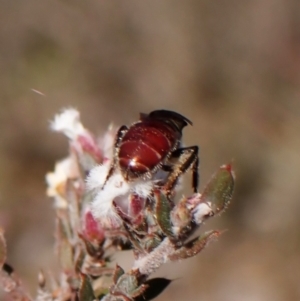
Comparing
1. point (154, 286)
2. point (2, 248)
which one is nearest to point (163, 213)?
point (154, 286)

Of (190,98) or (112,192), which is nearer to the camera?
(112,192)

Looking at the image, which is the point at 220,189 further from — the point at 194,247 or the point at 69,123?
the point at 69,123

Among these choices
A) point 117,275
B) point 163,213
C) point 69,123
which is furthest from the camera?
point 69,123

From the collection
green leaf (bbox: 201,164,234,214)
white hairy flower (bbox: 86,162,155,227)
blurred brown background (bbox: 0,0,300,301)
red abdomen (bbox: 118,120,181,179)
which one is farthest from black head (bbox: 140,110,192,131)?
blurred brown background (bbox: 0,0,300,301)

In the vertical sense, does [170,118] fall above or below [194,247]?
above

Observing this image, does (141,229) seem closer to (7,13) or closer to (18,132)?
(18,132)
